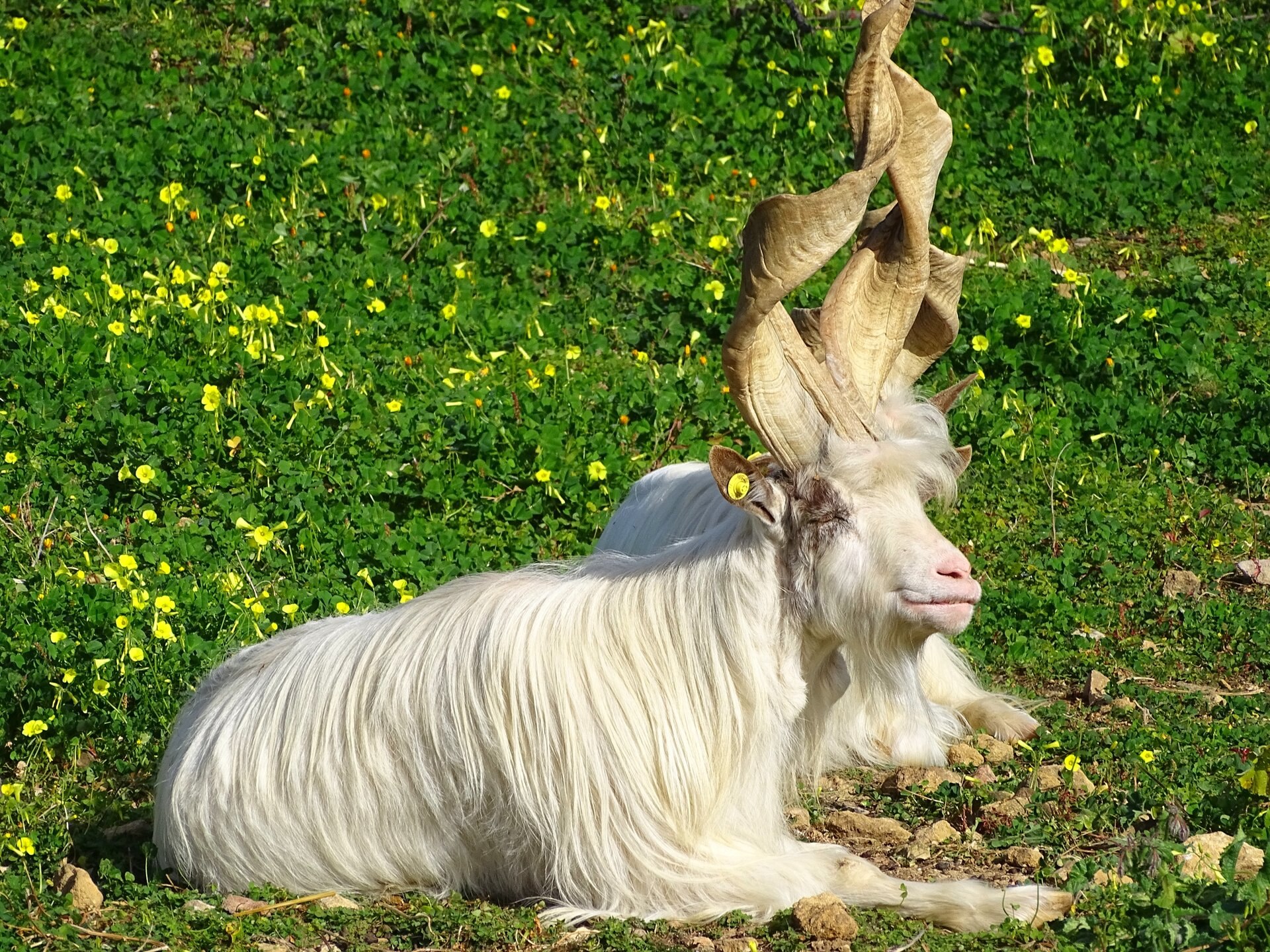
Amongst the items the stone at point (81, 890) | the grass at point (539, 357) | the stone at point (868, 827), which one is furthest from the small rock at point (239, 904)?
the stone at point (868, 827)

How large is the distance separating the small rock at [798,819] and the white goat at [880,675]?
0.47ft

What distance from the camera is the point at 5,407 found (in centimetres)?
667

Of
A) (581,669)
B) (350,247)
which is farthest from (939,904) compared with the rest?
(350,247)

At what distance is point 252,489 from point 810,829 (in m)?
2.82

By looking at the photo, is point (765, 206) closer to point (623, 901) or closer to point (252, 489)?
point (623, 901)

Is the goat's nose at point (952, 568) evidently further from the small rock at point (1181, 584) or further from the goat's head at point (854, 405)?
the small rock at point (1181, 584)

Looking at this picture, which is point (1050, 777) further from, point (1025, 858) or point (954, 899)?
point (954, 899)

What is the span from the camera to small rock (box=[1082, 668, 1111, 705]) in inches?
221

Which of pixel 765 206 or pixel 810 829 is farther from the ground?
pixel 765 206

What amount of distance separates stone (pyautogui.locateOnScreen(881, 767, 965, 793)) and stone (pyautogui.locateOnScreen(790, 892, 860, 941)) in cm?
100

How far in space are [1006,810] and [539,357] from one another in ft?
12.1

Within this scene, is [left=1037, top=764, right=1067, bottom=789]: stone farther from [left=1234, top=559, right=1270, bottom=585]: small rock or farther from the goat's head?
[left=1234, top=559, right=1270, bottom=585]: small rock

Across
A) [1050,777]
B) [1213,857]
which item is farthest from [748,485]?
[1050,777]

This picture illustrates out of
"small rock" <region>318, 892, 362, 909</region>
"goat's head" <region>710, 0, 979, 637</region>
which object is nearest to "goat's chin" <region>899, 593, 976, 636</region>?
"goat's head" <region>710, 0, 979, 637</region>
